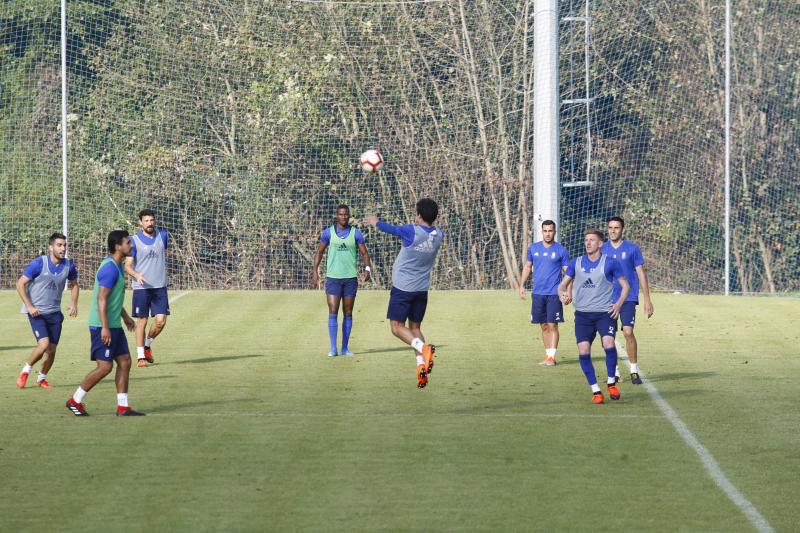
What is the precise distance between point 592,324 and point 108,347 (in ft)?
16.2

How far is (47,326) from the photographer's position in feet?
50.2

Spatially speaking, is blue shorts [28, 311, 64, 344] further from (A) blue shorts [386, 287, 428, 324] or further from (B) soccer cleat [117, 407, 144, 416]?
(A) blue shorts [386, 287, 428, 324]

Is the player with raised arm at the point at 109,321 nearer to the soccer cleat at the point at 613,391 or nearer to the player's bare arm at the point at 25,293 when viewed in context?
the player's bare arm at the point at 25,293

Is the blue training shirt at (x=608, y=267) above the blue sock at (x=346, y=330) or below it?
above

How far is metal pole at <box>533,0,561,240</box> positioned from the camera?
2403cm

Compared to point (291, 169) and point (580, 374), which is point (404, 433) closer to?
point (580, 374)

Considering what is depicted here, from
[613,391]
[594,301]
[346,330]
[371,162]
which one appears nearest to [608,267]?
[594,301]

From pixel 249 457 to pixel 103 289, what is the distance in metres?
2.62

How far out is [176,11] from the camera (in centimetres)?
3259

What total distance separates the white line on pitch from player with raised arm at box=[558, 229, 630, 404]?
0.78 metres

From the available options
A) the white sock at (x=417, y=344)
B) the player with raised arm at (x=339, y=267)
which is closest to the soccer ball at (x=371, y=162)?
the player with raised arm at (x=339, y=267)

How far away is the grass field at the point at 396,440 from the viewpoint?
902 cm

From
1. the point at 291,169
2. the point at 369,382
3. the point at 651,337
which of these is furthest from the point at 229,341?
the point at 291,169

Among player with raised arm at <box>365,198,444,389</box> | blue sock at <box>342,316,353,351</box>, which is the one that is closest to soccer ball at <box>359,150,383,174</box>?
blue sock at <box>342,316,353,351</box>
